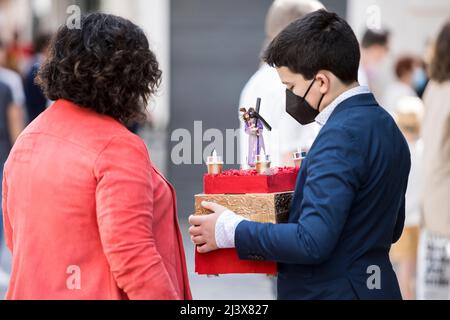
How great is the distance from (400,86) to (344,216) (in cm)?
668

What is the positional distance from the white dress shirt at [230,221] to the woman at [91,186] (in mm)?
163

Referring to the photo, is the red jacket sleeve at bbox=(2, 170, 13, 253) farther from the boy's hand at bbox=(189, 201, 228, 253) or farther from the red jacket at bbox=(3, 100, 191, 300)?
the boy's hand at bbox=(189, 201, 228, 253)

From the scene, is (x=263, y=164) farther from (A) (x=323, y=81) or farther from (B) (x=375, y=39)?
A: (B) (x=375, y=39)

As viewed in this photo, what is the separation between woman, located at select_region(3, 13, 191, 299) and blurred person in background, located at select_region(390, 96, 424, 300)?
4498 millimetres

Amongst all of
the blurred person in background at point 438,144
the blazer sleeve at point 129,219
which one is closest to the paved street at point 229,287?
the blurred person in background at point 438,144

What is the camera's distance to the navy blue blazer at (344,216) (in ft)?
9.21

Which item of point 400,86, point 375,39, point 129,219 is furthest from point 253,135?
point 375,39

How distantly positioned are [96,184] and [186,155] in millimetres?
957

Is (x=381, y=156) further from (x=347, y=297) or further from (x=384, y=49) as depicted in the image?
(x=384, y=49)

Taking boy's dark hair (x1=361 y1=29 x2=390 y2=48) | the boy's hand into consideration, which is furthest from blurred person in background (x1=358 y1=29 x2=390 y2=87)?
the boy's hand

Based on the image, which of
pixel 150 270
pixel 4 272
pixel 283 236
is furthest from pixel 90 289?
pixel 4 272

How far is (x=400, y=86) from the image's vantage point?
365 inches

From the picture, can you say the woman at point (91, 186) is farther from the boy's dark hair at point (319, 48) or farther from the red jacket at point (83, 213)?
the boy's dark hair at point (319, 48)

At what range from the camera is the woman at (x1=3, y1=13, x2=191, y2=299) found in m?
2.77
